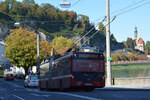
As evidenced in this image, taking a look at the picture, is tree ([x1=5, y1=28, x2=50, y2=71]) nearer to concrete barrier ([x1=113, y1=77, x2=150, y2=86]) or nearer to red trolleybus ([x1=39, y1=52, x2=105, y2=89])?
concrete barrier ([x1=113, y1=77, x2=150, y2=86])

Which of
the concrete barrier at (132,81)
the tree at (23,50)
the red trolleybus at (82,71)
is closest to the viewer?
the red trolleybus at (82,71)

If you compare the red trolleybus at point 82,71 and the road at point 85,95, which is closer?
the road at point 85,95

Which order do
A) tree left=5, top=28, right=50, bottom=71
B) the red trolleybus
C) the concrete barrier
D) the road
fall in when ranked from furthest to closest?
tree left=5, top=28, right=50, bottom=71
the concrete barrier
the red trolleybus
the road

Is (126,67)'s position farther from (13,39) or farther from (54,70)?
(13,39)

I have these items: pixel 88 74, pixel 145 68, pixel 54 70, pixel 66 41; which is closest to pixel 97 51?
pixel 88 74

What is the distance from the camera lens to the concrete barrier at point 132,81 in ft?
114

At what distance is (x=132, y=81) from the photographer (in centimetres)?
3606

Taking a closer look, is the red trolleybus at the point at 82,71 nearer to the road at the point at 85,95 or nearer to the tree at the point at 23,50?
the road at the point at 85,95

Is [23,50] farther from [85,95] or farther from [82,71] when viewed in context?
[85,95]

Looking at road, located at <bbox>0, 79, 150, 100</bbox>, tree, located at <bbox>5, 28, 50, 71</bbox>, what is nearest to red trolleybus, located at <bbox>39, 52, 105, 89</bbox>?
road, located at <bbox>0, 79, 150, 100</bbox>

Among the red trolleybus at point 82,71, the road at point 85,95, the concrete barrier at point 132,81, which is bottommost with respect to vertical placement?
the road at point 85,95

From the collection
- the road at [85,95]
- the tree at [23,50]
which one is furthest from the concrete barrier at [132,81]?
the tree at [23,50]

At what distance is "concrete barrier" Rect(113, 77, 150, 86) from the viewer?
3469 cm

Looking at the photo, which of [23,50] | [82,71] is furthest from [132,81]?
[23,50]
